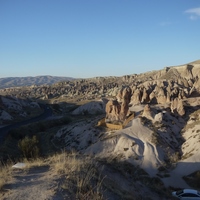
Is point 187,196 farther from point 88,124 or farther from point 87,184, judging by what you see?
point 88,124

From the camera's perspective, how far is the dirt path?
22.0 ft

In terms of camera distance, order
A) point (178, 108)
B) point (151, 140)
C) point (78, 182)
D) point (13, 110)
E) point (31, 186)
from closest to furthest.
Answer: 1. point (78, 182)
2. point (31, 186)
3. point (151, 140)
4. point (178, 108)
5. point (13, 110)

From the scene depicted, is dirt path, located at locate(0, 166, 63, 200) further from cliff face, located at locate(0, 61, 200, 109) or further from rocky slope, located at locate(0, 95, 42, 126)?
rocky slope, located at locate(0, 95, 42, 126)

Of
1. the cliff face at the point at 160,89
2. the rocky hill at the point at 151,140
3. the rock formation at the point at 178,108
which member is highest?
the cliff face at the point at 160,89

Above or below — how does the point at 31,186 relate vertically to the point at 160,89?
below

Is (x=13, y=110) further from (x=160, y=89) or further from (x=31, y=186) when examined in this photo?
(x=31, y=186)

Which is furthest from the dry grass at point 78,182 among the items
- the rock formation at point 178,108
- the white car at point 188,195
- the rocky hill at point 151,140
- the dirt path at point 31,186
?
the rock formation at point 178,108

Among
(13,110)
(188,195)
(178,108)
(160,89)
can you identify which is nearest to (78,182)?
(188,195)

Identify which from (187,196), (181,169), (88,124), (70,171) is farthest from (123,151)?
(70,171)

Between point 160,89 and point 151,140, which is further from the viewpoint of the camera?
point 160,89

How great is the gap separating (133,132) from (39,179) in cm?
3047

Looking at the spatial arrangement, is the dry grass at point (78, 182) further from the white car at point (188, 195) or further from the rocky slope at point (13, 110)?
the rocky slope at point (13, 110)

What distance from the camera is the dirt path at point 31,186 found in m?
6.71

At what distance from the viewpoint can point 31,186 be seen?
7410 mm
